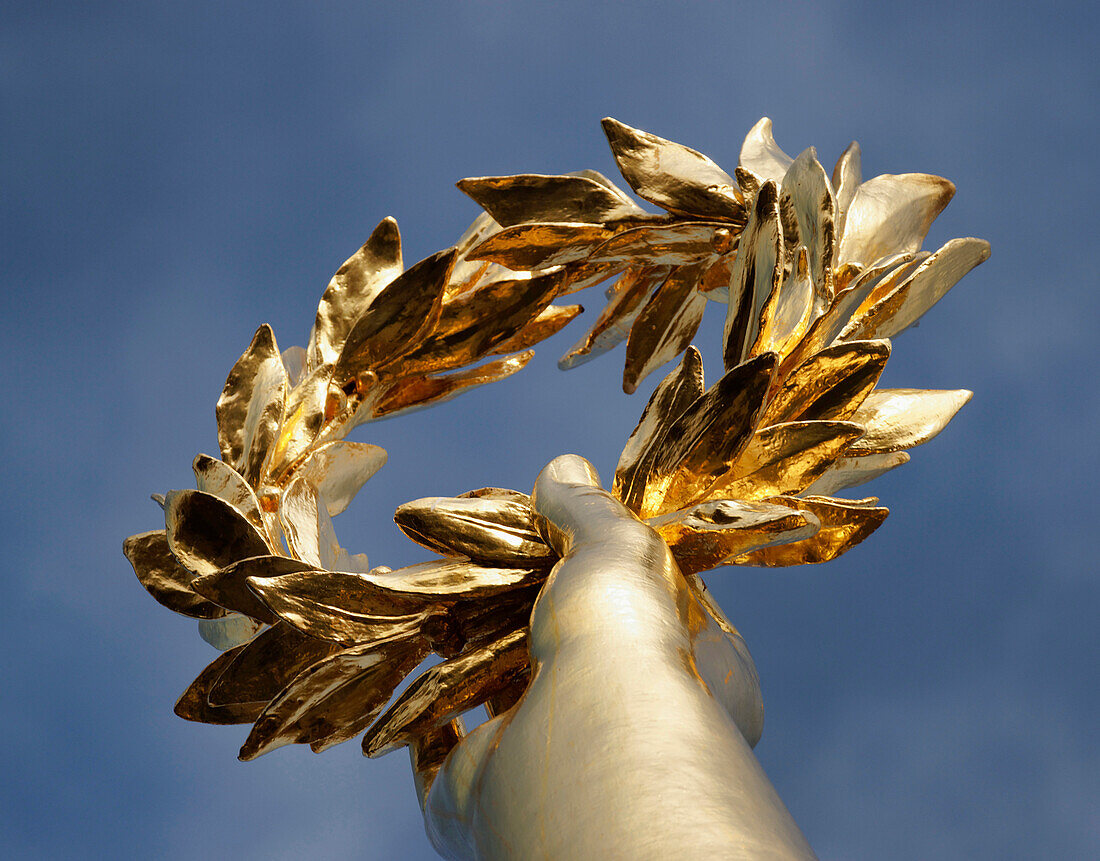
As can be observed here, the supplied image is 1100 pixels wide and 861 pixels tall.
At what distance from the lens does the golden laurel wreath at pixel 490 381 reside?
99cm

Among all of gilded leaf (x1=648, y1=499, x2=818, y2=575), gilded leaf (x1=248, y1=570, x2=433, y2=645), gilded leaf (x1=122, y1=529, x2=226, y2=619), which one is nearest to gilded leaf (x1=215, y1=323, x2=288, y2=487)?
gilded leaf (x1=122, y1=529, x2=226, y2=619)

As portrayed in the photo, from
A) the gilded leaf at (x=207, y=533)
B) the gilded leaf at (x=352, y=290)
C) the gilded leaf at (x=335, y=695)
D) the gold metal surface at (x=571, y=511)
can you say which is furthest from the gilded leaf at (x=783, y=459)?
the gilded leaf at (x=352, y=290)

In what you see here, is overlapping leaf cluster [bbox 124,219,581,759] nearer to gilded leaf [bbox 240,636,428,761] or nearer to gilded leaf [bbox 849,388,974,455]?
gilded leaf [bbox 240,636,428,761]

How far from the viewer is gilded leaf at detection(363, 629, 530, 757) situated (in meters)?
0.93

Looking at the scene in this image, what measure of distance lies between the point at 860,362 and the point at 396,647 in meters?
0.50

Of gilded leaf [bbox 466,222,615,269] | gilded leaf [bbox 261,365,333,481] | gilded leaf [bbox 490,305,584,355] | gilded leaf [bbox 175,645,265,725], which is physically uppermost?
gilded leaf [bbox 466,222,615,269]

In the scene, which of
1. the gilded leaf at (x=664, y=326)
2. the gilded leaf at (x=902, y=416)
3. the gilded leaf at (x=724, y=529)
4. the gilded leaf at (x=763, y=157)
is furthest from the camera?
the gilded leaf at (x=664, y=326)

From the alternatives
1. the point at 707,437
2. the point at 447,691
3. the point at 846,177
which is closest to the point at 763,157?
the point at 846,177

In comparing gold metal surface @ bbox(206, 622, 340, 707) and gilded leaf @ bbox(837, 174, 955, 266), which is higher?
gilded leaf @ bbox(837, 174, 955, 266)

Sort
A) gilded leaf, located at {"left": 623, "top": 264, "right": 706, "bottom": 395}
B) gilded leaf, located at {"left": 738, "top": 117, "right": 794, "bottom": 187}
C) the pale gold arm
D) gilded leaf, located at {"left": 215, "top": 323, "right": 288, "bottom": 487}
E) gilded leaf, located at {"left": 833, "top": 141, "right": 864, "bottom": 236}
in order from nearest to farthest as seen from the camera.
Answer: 1. the pale gold arm
2. gilded leaf, located at {"left": 215, "top": 323, "right": 288, "bottom": 487}
3. gilded leaf, located at {"left": 833, "top": 141, "right": 864, "bottom": 236}
4. gilded leaf, located at {"left": 738, "top": 117, "right": 794, "bottom": 187}
5. gilded leaf, located at {"left": 623, "top": 264, "right": 706, "bottom": 395}

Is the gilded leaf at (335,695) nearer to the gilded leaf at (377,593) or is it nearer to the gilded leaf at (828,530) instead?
the gilded leaf at (377,593)

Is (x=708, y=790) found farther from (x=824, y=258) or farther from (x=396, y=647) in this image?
(x=824, y=258)

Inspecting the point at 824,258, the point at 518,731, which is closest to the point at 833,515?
the point at 824,258

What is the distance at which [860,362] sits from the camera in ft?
3.48
